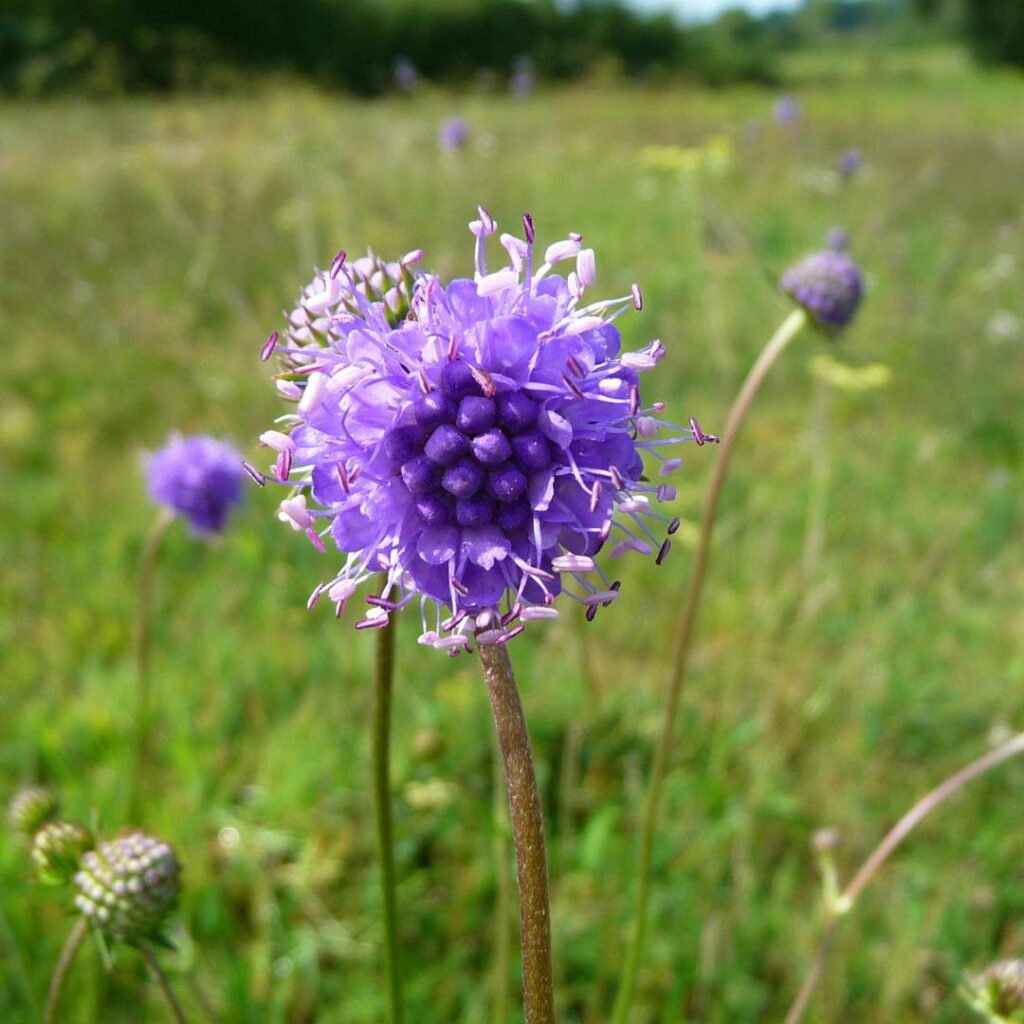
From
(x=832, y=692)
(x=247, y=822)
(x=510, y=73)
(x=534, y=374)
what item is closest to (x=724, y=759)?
(x=832, y=692)

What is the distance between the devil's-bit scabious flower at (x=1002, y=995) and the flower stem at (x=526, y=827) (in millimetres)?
1010

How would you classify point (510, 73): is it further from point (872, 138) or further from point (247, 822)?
point (247, 822)

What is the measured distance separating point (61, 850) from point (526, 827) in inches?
46.1

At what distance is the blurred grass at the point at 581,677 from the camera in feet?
10.0

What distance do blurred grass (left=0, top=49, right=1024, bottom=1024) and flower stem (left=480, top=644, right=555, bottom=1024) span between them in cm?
101

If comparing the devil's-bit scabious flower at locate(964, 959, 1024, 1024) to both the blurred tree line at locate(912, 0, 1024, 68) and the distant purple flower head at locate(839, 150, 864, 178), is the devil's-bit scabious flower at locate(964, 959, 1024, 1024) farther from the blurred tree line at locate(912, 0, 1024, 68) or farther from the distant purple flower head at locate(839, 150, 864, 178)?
the blurred tree line at locate(912, 0, 1024, 68)

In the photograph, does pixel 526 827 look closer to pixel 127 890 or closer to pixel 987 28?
pixel 127 890

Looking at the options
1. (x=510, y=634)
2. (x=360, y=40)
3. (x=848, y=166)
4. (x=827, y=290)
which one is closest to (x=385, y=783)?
(x=510, y=634)

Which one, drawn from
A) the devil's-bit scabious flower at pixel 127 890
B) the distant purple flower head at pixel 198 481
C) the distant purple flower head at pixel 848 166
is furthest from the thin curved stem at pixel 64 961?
the distant purple flower head at pixel 848 166

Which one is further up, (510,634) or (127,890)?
(510,634)

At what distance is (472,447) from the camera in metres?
1.28

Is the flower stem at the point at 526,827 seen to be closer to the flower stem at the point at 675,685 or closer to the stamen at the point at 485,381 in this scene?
the stamen at the point at 485,381

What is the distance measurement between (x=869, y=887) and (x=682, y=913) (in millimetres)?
686

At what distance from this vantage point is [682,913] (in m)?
3.12
